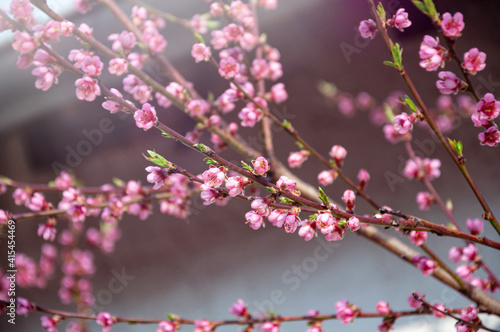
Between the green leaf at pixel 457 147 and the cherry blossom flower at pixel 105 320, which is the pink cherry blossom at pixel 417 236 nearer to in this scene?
the green leaf at pixel 457 147

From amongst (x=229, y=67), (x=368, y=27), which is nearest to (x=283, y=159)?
(x=229, y=67)

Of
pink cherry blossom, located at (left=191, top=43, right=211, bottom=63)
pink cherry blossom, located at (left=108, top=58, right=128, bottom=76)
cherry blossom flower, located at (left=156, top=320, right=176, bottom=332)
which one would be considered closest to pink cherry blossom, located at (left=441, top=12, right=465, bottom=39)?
pink cherry blossom, located at (left=191, top=43, right=211, bottom=63)

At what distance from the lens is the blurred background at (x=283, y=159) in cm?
115

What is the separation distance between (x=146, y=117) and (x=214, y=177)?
140 mm

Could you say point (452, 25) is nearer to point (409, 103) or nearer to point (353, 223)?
point (409, 103)

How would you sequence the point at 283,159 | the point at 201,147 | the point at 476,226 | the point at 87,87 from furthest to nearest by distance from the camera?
the point at 283,159
the point at 476,226
the point at 87,87
the point at 201,147

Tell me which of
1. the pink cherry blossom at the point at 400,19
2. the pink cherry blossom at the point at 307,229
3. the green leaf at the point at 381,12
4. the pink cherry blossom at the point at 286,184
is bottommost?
the pink cherry blossom at the point at 307,229

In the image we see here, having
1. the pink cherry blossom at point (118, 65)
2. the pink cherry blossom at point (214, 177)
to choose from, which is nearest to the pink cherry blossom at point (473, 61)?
the pink cherry blossom at point (214, 177)

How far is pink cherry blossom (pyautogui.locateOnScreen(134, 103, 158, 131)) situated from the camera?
0.51 m

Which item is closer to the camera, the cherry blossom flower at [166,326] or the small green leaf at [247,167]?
the small green leaf at [247,167]

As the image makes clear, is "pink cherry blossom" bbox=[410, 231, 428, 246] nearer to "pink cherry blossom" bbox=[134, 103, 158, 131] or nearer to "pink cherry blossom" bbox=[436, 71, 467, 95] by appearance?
"pink cherry blossom" bbox=[436, 71, 467, 95]

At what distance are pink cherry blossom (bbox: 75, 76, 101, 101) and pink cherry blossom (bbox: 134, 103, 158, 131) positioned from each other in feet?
0.34

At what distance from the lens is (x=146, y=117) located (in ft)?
1.69

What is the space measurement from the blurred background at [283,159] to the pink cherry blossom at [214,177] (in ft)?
2.54
